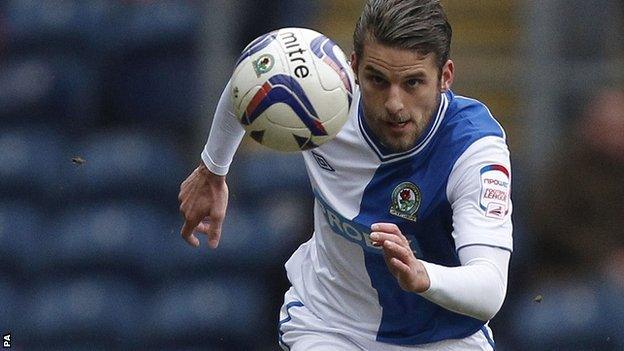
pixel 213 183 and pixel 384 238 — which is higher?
pixel 384 238

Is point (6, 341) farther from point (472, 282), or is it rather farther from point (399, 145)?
point (472, 282)

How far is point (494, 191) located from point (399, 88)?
445 millimetres

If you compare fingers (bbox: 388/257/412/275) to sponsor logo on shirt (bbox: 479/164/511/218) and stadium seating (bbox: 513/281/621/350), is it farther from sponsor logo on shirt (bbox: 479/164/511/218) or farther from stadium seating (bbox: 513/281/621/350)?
stadium seating (bbox: 513/281/621/350)

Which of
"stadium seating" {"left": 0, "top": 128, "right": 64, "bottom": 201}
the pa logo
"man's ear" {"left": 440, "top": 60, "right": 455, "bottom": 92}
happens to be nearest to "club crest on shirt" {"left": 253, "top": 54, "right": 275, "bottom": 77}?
"man's ear" {"left": 440, "top": 60, "right": 455, "bottom": 92}

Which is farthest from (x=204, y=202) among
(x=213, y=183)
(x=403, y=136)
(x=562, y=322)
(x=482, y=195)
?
(x=562, y=322)

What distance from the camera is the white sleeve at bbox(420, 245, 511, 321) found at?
4.25m

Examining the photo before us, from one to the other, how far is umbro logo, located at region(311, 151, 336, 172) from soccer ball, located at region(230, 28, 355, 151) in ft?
1.59

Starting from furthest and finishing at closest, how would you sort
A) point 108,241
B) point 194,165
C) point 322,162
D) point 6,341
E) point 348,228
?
point 108,241 → point 194,165 → point 6,341 → point 322,162 → point 348,228

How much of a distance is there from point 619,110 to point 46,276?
3469 mm

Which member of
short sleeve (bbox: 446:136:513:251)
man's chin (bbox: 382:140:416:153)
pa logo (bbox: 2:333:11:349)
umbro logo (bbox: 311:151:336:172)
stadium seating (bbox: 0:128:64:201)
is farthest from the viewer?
stadium seating (bbox: 0:128:64:201)

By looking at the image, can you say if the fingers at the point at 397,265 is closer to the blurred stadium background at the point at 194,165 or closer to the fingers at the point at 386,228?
the fingers at the point at 386,228

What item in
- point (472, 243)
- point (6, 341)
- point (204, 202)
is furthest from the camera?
point (6, 341)

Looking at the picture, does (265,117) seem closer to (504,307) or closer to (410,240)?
(410,240)

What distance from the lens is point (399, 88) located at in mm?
4539
